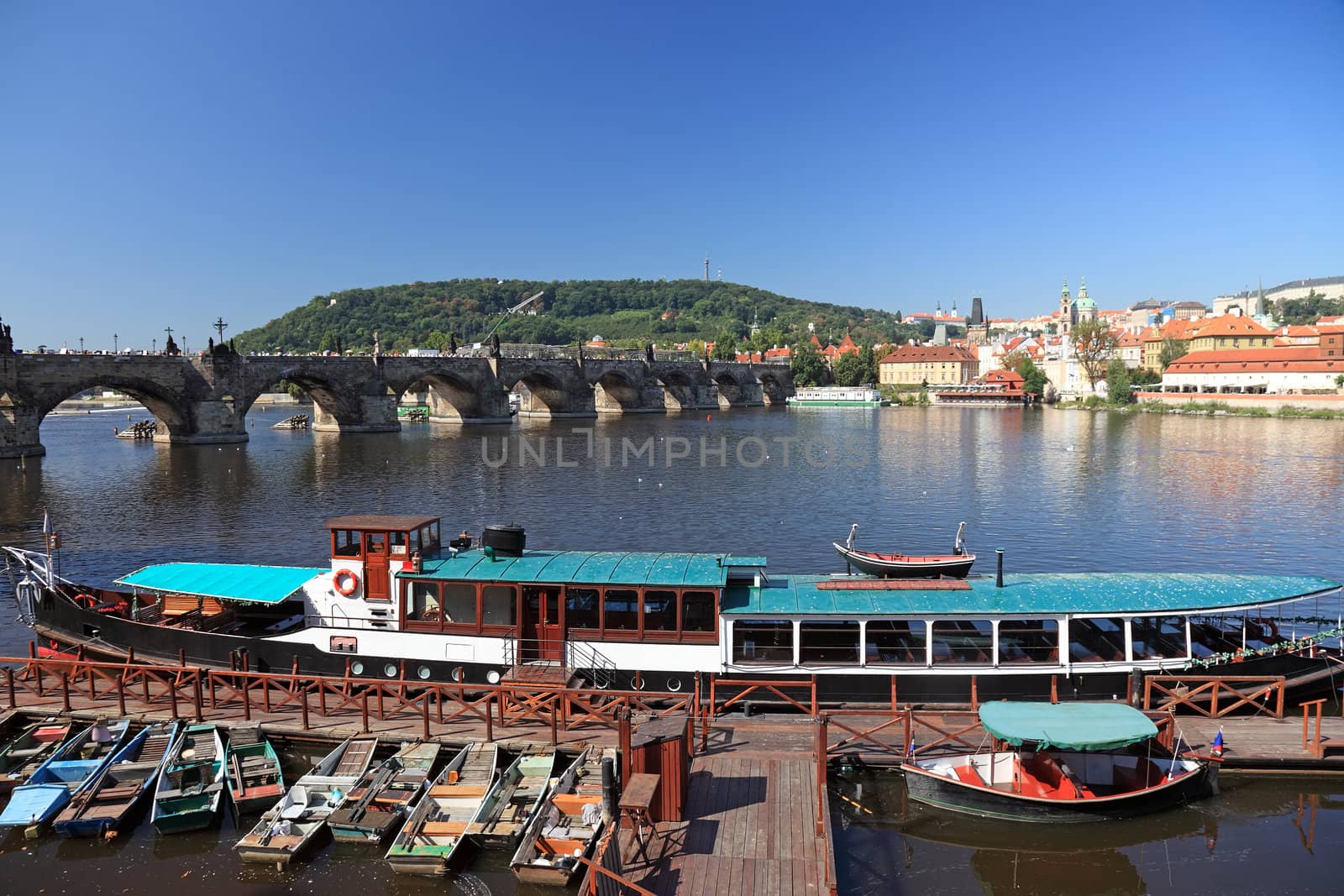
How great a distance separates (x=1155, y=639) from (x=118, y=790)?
72.6 ft

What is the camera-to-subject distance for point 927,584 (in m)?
20.0

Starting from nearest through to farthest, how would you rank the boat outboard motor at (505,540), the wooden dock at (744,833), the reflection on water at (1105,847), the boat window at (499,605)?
the wooden dock at (744,833) < the reflection on water at (1105,847) < the boat window at (499,605) < the boat outboard motor at (505,540)

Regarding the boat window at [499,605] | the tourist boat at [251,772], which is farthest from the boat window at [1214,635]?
the tourist boat at [251,772]

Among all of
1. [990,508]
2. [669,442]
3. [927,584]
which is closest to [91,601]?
[927,584]

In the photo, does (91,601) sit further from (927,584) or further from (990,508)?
(990,508)

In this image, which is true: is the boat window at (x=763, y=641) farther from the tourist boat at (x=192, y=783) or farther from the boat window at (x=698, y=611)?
the tourist boat at (x=192, y=783)

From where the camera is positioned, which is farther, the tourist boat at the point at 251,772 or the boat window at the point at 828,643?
the boat window at the point at 828,643

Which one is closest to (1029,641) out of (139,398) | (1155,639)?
(1155,639)

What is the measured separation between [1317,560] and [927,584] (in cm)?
2788

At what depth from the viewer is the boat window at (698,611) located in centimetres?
1931

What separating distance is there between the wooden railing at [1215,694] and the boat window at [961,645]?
3.17 m

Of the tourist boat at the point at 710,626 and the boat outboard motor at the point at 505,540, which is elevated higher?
the boat outboard motor at the point at 505,540

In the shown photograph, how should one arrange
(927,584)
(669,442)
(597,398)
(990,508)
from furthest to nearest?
(597,398), (669,442), (990,508), (927,584)

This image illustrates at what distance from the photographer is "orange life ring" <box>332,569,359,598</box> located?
20656mm
